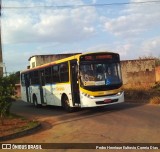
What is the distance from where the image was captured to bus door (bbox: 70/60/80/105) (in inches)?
820

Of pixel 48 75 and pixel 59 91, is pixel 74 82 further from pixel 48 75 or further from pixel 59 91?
pixel 48 75

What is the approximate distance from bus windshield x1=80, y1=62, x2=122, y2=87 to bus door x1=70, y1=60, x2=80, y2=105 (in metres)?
0.64

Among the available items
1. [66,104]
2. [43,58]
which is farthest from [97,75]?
[43,58]

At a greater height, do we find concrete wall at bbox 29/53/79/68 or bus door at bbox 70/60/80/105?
concrete wall at bbox 29/53/79/68

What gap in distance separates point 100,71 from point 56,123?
4205mm

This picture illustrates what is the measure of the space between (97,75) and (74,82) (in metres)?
1.47

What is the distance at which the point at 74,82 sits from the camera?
21.1 meters

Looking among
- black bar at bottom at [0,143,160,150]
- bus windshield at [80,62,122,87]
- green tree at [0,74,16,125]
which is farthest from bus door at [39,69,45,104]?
black bar at bottom at [0,143,160,150]

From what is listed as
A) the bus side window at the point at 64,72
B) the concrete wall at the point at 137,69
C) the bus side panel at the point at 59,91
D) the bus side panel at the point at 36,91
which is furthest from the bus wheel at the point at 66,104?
the concrete wall at the point at 137,69

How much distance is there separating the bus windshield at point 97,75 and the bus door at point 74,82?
0.64m

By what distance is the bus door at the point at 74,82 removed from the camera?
68.3 ft

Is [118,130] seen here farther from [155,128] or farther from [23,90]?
[23,90]

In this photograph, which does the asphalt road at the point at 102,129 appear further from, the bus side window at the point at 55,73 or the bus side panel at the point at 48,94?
the bus side panel at the point at 48,94

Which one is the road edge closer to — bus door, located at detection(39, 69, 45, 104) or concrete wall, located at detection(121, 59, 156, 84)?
bus door, located at detection(39, 69, 45, 104)
